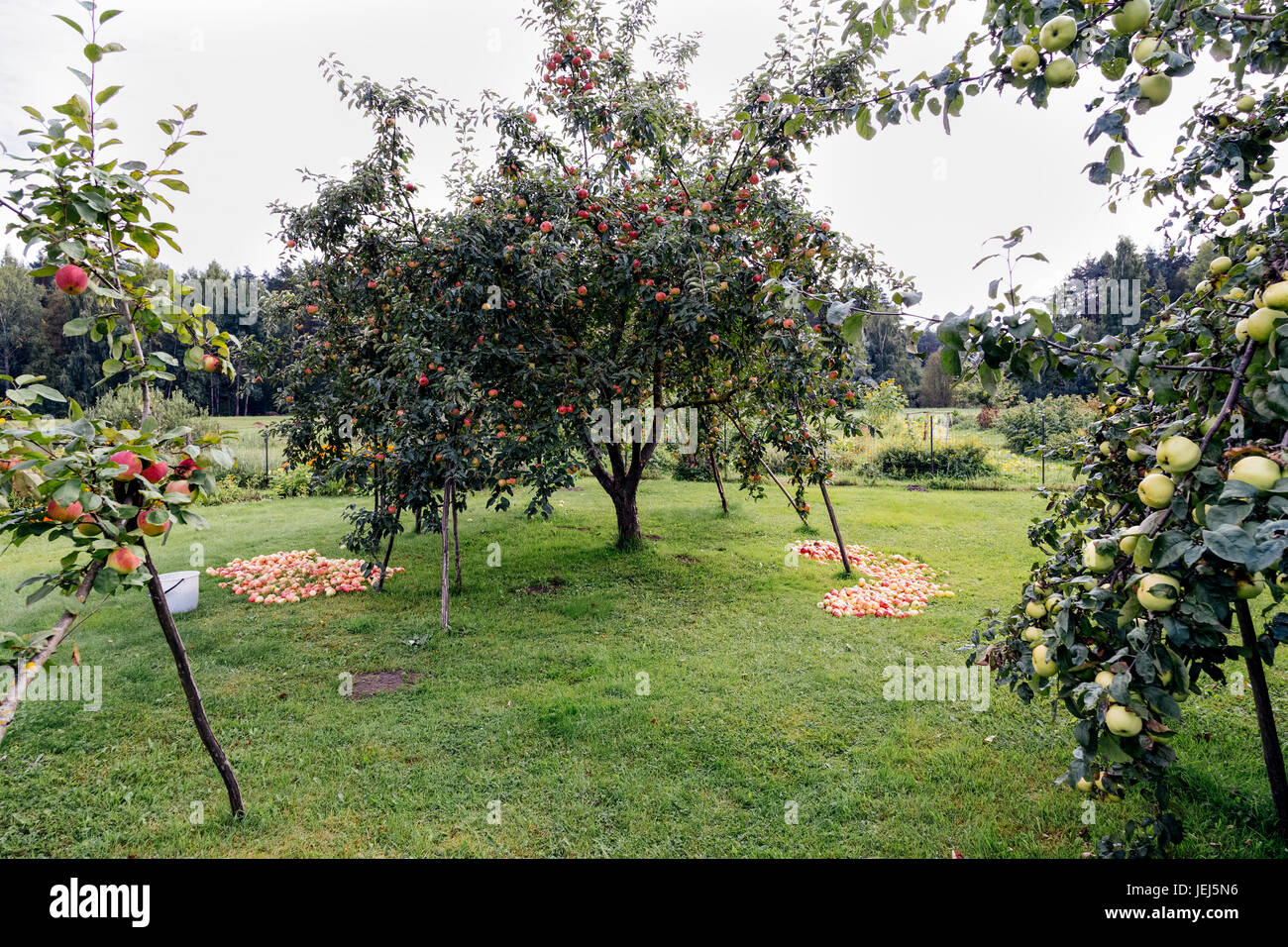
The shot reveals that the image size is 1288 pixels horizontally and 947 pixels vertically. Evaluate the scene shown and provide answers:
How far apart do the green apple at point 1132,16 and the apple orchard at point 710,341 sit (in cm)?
2

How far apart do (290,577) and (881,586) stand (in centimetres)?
582

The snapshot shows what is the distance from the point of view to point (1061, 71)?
1.39 meters

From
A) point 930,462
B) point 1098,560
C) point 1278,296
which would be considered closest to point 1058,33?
point 1278,296

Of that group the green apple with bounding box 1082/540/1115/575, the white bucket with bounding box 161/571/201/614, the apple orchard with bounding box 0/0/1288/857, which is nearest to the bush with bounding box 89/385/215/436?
the apple orchard with bounding box 0/0/1288/857

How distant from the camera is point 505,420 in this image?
16.6 feet

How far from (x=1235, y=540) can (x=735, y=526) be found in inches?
294

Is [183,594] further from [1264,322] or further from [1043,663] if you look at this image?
[1264,322]

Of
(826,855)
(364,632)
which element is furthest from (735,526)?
(826,855)

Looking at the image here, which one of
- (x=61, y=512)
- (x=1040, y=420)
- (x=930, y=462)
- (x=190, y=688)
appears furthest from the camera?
(x=1040, y=420)

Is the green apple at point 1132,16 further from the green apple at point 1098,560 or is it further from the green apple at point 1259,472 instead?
the green apple at point 1098,560
